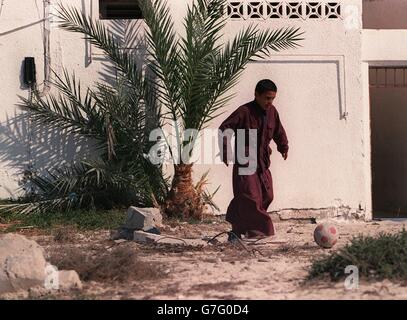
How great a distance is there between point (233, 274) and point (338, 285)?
1.01 metres

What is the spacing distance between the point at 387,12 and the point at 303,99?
3.23m

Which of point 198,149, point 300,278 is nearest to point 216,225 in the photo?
point 198,149

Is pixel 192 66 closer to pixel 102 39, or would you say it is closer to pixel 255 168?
pixel 102 39

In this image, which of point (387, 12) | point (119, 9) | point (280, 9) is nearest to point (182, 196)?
point (280, 9)

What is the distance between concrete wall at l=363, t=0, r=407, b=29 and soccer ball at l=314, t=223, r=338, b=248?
584cm

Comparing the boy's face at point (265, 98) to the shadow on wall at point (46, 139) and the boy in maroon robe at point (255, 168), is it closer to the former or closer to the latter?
the boy in maroon robe at point (255, 168)

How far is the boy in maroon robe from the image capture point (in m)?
8.52

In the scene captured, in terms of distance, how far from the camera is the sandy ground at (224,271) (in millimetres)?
6145

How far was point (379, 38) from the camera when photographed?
35.7 ft

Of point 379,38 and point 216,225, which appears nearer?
point 216,225

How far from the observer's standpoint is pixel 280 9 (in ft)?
35.1

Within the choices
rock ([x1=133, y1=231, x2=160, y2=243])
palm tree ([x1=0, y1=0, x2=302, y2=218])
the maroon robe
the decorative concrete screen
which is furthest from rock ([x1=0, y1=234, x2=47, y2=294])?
the decorative concrete screen
